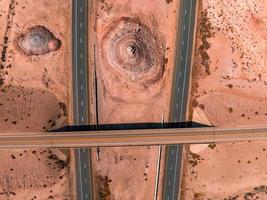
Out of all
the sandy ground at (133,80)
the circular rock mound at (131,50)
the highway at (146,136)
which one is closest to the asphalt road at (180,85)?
the sandy ground at (133,80)

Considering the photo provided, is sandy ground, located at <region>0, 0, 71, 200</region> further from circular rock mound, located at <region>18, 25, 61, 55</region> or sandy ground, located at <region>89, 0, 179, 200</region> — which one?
sandy ground, located at <region>89, 0, 179, 200</region>

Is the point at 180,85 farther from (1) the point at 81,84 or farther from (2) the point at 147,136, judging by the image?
(1) the point at 81,84

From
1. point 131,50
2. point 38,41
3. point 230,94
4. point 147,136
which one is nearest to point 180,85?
point 230,94

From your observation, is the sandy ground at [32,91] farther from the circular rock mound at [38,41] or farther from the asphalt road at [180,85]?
the asphalt road at [180,85]

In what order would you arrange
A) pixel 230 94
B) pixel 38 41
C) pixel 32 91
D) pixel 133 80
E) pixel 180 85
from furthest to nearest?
pixel 180 85 < pixel 230 94 < pixel 133 80 < pixel 32 91 < pixel 38 41

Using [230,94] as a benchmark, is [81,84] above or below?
above

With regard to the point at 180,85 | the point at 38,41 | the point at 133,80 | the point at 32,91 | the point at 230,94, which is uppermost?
the point at 38,41

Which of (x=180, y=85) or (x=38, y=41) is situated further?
(x=180, y=85)
